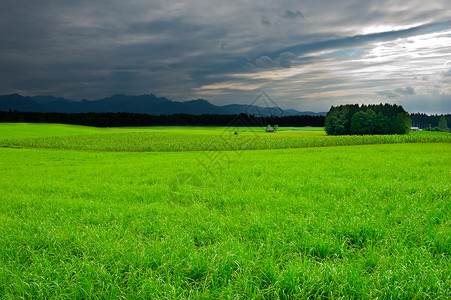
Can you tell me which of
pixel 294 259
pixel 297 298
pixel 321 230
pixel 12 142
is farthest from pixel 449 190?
pixel 12 142

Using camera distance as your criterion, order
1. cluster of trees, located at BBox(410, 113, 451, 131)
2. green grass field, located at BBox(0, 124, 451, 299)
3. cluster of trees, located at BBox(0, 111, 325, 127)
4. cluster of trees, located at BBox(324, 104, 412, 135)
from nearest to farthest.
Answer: green grass field, located at BBox(0, 124, 451, 299) → cluster of trees, located at BBox(324, 104, 412, 135) → cluster of trees, located at BBox(0, 111, 325, 127) → cluster of trees, located at BBox(410, 113, 451, 131)

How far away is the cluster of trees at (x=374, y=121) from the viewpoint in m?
95.4

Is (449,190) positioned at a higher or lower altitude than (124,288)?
higher

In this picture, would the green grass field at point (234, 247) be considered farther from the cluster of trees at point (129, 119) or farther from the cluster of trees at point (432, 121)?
the cluster of trees at point (432, 121)

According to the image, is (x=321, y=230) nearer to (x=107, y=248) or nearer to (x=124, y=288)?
(x=124, y=288)

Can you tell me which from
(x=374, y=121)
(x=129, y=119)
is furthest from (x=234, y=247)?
(x=129, y=119)

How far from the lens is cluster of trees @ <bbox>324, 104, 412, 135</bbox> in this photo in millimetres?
95375

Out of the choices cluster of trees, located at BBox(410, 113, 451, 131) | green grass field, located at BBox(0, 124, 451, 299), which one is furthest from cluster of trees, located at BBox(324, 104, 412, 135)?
green grass field, located at BBox(0, 124, 451, 299)

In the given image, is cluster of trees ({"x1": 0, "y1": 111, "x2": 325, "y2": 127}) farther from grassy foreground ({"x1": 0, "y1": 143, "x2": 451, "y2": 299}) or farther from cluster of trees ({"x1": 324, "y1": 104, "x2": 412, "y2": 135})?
grassy foreground ({"x1": 0, "y1": 143, "x2": 451, "y2": 299})

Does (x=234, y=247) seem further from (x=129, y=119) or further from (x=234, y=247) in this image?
(x=129, y=119)

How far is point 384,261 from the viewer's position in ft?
15.6

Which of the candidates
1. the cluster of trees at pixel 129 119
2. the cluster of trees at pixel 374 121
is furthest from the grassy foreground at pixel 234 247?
the cluster of trees at pixel 129 119

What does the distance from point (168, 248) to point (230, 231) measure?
1.79 meters

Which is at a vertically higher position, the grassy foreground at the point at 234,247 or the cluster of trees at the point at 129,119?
the cluster of trees at the point at 129,119
